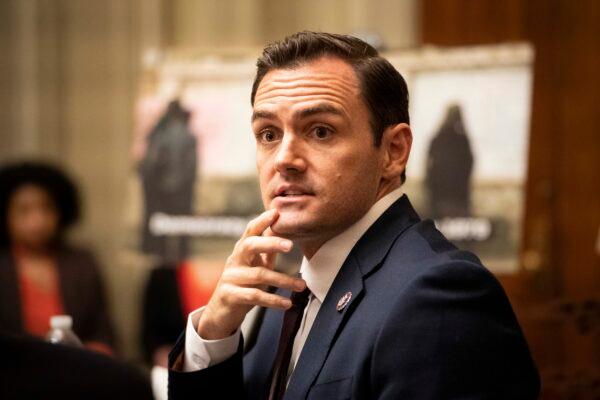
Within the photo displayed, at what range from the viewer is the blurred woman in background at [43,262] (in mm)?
3951

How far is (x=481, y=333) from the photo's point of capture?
4.36 ft

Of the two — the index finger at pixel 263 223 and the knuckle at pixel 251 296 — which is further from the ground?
the index finger at pixel 263 223

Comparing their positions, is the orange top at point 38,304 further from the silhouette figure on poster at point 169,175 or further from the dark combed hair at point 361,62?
the dark combed hair at point 361,62

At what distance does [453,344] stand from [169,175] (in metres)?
2.24

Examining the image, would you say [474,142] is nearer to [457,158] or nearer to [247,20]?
[457,158]

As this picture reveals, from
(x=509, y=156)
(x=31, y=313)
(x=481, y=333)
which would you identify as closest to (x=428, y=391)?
(x=481, y=333)

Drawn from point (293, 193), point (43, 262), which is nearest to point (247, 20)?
point (43, 262)

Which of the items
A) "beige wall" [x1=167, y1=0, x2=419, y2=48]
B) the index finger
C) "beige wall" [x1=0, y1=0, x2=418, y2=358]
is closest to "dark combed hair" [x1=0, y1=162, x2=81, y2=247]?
"beige wall" [x1=0, y1=0, x2=418, y2=358]

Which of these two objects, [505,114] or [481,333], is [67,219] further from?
[481,333]

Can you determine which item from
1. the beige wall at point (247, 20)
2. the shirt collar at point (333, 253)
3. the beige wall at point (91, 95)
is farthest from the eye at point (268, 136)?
the beige wall at point (91, 95)

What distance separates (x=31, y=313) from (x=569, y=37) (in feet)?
9.12

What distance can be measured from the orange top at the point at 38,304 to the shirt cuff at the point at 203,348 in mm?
2414

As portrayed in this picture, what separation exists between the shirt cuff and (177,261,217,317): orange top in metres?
2.42

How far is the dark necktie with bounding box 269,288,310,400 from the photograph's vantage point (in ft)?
5.24
